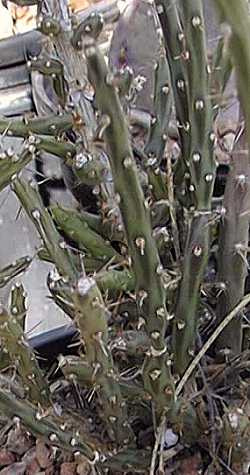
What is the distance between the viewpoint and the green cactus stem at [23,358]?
0.64m

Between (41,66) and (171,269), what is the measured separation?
0.22 meters

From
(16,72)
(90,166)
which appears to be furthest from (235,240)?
(16,72)

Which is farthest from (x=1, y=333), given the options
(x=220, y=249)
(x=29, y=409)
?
(x=220, y=249)

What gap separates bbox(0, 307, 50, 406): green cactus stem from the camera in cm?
64

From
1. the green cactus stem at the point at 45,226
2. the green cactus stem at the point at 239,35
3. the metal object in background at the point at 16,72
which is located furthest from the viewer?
the metal object in background at the point at 16,72

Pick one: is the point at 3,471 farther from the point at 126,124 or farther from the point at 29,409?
the point at 126,124

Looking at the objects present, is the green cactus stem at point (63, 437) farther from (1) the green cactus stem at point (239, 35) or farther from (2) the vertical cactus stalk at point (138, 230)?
(1) the green cactus stem at point (239, 35)

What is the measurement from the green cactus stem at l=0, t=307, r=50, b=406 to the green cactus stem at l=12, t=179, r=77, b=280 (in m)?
0.06

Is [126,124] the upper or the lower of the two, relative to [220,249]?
upper

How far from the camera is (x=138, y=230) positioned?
1.80 ft

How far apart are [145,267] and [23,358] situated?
0.53 feet

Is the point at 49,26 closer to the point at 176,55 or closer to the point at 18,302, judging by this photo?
the point at 176,55

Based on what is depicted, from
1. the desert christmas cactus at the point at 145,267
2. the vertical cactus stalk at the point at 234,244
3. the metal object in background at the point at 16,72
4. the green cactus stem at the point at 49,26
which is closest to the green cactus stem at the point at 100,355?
the desert christmas cactus at the point at 145,267

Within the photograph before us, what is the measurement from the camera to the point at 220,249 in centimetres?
72
